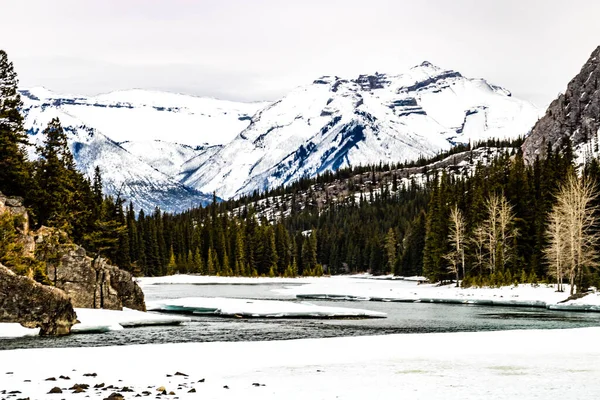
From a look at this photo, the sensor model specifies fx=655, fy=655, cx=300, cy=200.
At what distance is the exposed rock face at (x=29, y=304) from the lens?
36.6 metres

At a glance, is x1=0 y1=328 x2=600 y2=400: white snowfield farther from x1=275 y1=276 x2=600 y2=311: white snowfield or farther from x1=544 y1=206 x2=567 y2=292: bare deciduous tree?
x1=544 y1=206 x2=567 y2=292: bare deciduous tree

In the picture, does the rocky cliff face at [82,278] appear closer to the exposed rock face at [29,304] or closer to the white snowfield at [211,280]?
the exposed rock face at [29,304]

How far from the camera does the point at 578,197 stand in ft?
232

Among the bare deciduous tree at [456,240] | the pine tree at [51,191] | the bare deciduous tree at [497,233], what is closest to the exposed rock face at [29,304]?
the pine tree at [51,191]

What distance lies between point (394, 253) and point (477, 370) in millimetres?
153804

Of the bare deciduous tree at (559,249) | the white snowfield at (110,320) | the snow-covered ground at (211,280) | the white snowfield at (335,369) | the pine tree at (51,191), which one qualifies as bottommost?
the snow-covered ground at (211,280)

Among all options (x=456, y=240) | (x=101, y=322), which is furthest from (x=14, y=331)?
(x=456, y=240)

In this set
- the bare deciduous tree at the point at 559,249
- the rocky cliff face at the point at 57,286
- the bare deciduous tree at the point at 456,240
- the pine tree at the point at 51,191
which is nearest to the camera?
the rocky cliff face at the point at 57,286

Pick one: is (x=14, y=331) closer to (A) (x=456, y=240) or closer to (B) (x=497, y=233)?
(A) (x=456, y=240)

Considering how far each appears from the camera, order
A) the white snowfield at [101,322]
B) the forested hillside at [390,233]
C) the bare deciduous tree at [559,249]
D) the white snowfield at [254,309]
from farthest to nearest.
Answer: the bare deciduous tree at [559,249] < the forested hillside at [390,233] < the white snowfield at [254,309] < the white snowfield at [101,322]

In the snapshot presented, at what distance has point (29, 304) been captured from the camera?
36969 millimetres

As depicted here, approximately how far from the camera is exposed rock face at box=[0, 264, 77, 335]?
36625 mm

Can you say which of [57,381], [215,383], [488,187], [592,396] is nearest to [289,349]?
[215,383]

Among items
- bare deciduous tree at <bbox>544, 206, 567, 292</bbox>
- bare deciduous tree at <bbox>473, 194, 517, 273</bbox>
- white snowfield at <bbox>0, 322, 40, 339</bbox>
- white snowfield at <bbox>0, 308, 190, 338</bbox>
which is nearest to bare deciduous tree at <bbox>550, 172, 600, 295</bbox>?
bare deciduous tree at <bbox>544, 206, 567, 292</bbox>
